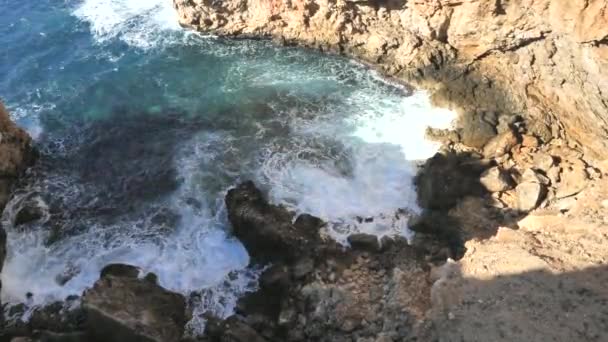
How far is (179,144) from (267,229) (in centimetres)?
752

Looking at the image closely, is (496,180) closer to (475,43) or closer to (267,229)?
(475,43)

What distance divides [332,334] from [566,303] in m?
6.93

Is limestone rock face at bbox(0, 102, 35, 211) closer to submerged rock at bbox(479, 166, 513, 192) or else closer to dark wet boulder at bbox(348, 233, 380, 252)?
dark wet boulder at bbox(348, 233, 380, 252)

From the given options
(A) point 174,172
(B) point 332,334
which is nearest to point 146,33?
(A) point 174,172

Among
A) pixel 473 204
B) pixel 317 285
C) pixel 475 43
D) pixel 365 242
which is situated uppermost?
pixel 475 43

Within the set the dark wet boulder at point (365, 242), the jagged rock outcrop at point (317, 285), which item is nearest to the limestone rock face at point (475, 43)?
the dark wet boulder at point (365, 242)

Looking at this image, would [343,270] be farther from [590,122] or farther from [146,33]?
[146,33]

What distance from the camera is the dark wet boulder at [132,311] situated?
17.9 metres

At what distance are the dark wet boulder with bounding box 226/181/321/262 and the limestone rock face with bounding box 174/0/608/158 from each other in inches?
385

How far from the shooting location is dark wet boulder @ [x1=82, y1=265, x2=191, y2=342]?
1792 centimetres

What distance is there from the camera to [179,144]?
26547 millimetres

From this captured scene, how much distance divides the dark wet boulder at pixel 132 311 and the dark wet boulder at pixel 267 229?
11.2 feet

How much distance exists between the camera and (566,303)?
15.5 meters

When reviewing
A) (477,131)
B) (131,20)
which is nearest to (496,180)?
(477,131)
